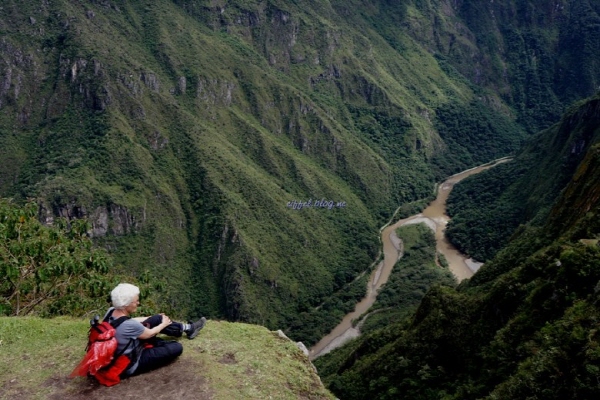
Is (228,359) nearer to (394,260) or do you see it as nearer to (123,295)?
(123,295)

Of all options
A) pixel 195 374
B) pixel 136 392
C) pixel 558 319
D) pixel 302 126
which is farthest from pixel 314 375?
pixel 302 126

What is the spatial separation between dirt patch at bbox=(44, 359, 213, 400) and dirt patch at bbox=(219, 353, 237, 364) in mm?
1303

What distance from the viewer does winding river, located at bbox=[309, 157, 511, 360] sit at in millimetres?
93938

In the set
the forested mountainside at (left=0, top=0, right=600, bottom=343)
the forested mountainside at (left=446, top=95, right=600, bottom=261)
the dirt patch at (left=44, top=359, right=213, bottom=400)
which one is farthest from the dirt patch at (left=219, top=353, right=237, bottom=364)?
the forested mountainside at (left=446, top=95, right=600, bottom=261)

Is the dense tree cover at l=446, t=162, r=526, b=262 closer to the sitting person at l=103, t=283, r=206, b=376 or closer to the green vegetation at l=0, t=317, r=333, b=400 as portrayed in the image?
the green vegetation at l=0, t=317, r=333, b=400

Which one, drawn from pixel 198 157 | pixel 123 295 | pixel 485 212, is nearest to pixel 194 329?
pixel 123 295

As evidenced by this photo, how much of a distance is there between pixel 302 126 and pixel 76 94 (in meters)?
68.8

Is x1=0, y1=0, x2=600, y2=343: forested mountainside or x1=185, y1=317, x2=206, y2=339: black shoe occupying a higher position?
x1=185, y1=317, x2=206, y2=339: black shoe

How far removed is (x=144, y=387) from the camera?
1321cm

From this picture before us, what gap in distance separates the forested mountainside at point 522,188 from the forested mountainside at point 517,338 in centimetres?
5781

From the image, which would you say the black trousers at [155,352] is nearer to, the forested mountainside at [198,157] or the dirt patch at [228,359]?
the dirt patch at [228,359]

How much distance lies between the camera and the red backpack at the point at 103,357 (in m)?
12.4

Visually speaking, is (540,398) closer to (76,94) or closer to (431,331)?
(431,331)

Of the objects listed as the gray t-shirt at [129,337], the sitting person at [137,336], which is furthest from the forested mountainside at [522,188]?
the gray t-shirt at [129,337]
